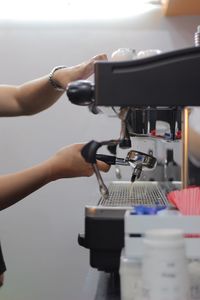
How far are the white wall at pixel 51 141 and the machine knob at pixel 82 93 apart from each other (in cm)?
110

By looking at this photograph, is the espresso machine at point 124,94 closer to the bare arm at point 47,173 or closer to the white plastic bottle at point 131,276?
the white plastic bottle at point 131,276

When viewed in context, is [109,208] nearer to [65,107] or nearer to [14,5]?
[65,107]

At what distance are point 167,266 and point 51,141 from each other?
52.9 inches

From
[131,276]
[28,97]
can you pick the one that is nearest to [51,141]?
[28,97]

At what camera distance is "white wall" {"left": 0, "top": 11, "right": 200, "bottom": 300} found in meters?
1.72

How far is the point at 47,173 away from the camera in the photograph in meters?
0.99

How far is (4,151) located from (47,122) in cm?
20

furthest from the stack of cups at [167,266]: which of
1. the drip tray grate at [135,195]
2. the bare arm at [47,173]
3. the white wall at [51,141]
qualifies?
the white wall at [51,141]

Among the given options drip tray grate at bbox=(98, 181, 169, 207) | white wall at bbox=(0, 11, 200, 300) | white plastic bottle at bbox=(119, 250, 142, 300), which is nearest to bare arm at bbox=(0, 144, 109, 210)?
drip tray grate at bbox=(98, 181, 169, 207)

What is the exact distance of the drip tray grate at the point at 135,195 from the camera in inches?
29.7

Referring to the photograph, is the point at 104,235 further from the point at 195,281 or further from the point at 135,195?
the point at 135,195

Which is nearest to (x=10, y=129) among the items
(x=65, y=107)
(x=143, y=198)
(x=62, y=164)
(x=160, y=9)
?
(x=65, y=107)

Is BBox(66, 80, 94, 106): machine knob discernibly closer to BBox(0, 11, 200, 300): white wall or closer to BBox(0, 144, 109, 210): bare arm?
BBox(0, 144, 109, 210): bare arm

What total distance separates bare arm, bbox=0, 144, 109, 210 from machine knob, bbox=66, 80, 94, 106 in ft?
0.88
